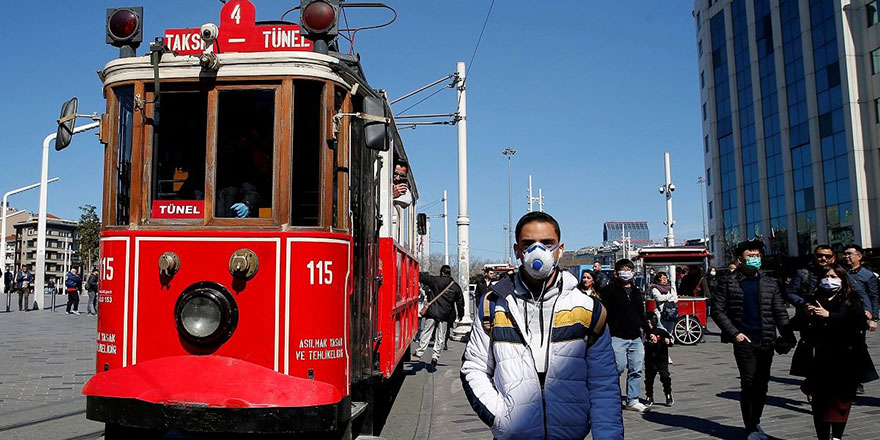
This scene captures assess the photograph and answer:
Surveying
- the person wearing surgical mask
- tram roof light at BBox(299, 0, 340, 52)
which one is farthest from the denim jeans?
tram roof light at BBox(299, 0, 340, 52)

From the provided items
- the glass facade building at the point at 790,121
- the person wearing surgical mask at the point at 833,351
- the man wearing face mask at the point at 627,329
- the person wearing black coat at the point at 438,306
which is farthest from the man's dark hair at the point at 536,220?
the glass facade building at the point at 790,121

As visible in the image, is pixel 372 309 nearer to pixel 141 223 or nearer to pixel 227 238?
pixel 227 238

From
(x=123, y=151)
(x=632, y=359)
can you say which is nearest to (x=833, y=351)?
(x=632, y=359)

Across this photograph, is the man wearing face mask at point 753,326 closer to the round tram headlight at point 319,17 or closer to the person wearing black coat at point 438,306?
the round tram headlight at point 319,17

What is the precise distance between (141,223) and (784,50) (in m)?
45.5

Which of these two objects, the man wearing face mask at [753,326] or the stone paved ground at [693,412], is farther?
the stone paved ground at [693,412]

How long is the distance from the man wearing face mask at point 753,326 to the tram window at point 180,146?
4.75 metres

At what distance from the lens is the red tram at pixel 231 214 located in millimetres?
5090

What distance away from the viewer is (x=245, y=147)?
543cm

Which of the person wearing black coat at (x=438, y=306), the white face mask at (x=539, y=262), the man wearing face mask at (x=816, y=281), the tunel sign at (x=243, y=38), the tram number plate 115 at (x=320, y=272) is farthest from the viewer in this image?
the person wearing black coat at (x=438, y=306)

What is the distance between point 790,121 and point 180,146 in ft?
146

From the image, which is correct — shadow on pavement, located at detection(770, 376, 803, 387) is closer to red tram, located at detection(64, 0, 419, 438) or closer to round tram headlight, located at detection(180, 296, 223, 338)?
red tram, located at detection(64, 0, 419, 438)

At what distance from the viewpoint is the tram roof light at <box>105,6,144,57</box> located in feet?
18.1

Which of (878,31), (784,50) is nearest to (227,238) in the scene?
(878,31)
